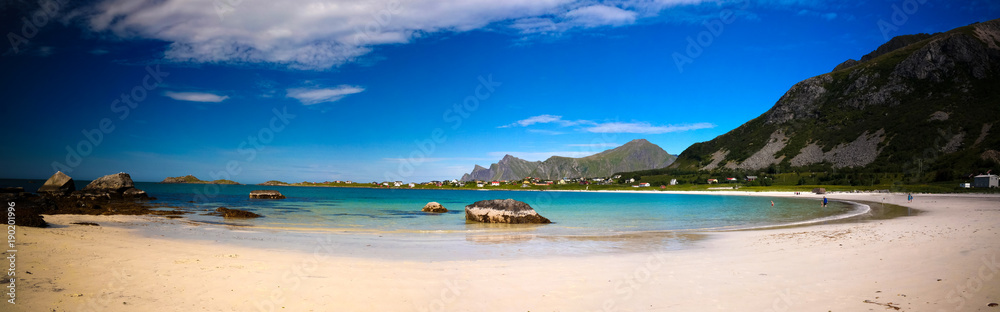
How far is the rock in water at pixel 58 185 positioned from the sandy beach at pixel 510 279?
4588 cm

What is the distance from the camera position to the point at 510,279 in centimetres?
1065

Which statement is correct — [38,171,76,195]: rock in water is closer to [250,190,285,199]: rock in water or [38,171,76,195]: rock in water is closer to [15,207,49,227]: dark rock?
[250,190,285,199]: rock in water

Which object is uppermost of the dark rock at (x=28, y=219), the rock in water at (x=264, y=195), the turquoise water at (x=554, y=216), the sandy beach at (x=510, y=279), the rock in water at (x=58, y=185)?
the rock in water at (x=58, y=185)

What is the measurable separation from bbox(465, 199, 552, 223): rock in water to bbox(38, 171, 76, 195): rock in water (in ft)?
159

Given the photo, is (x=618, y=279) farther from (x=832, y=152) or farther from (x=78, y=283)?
(x=832, y=152)

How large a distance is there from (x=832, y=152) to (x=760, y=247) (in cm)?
22225

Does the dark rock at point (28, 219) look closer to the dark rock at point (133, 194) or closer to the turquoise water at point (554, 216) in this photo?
the turquoise water at point (554, 216)

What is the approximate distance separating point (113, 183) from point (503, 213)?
5718 centimetres

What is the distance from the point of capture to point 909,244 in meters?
14.9

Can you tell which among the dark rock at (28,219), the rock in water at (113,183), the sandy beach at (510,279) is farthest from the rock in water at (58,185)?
the sandy beach at (510,279)

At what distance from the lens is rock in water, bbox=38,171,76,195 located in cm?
4862

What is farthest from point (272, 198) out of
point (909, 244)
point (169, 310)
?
point (909, 244)

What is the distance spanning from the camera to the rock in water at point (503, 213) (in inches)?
1166

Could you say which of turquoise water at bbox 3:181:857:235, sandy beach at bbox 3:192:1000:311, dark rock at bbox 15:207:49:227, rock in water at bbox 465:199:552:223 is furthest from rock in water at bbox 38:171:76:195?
rock in water at bbox 465:199:552:223
